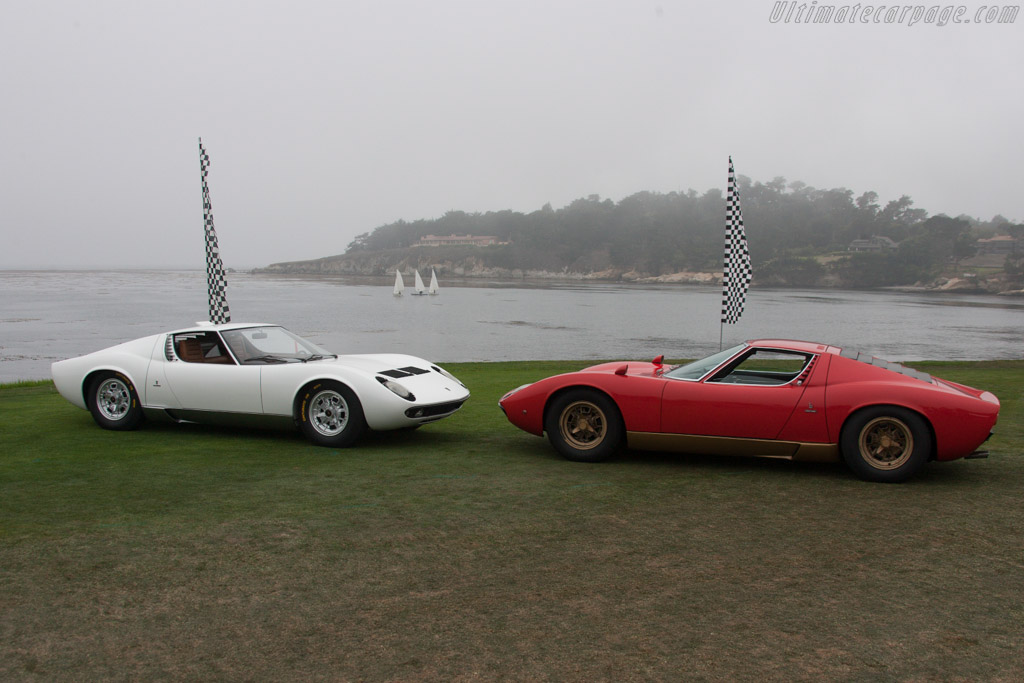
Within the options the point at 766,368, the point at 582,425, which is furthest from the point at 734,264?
the point at 582,425

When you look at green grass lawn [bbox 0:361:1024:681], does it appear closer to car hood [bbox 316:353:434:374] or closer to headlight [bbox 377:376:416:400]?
headlight [bbox 377:376:416:400]

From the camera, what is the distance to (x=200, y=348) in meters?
8.39

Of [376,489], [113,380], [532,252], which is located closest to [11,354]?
[113,380]

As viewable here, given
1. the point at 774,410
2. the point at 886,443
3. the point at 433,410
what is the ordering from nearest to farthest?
the point at 886,443, the point at 774,410, the point at 433,410

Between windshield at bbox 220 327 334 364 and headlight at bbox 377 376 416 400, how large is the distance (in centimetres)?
108

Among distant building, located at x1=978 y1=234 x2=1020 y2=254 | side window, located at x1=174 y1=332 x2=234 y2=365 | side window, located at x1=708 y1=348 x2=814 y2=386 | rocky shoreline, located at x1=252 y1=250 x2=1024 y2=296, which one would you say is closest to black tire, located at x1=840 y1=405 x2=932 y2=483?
side window, located at x1=708 y1=348 x2=814 y2=386

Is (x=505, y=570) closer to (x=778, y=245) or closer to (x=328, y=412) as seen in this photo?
(x=328, y=412)

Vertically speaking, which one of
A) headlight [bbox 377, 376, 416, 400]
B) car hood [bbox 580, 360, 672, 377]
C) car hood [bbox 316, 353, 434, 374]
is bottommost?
headlight [bbox 377, 376, 416, 400]

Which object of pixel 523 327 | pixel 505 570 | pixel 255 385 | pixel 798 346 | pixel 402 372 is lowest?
pixel 523 327

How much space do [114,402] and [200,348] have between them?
1253 millimetres

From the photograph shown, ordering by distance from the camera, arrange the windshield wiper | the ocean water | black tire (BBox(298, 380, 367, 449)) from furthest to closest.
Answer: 1. the ocean water
2. the windshield wiper
3. black tire (BBox(298, 380, 367, 449))

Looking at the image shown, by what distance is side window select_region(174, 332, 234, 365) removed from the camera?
831 centimetres

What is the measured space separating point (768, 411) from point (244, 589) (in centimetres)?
427

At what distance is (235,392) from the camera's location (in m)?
8.01
